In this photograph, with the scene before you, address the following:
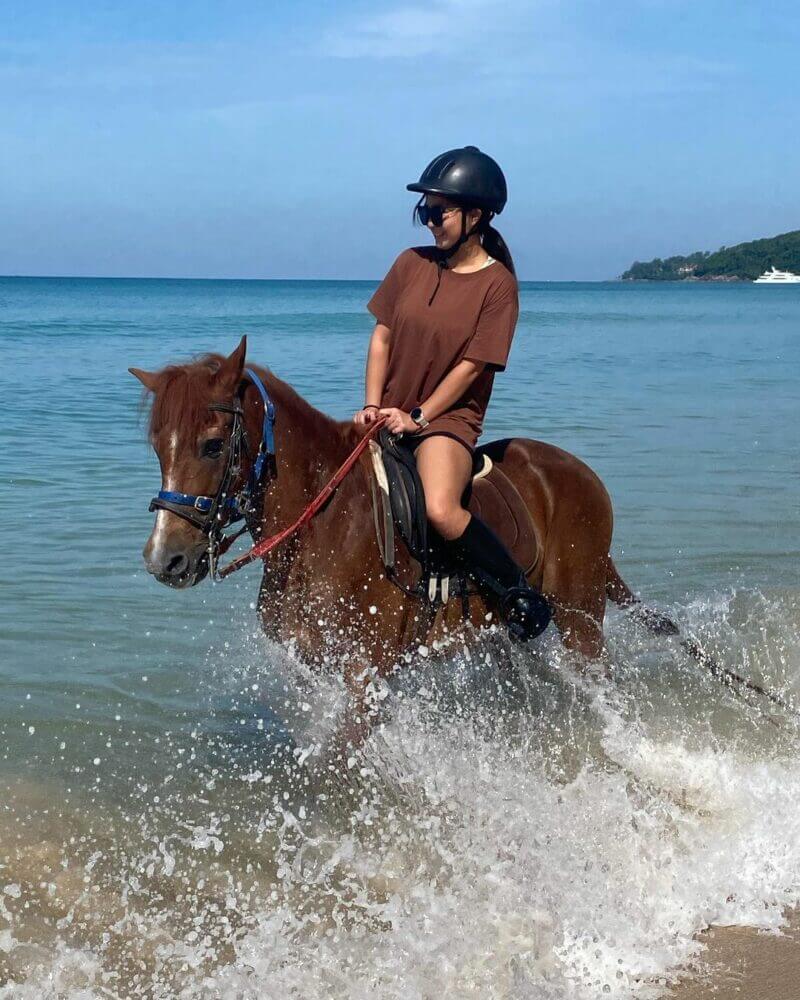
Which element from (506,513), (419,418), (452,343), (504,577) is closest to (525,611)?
(504,577)

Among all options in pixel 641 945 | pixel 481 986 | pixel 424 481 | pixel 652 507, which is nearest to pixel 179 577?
pixel 424 481

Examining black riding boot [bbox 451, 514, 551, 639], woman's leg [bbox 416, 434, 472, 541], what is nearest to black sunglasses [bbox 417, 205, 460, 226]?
woman's leg [bbox 416, 434, 472, 541]

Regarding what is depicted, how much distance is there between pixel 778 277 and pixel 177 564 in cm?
17667

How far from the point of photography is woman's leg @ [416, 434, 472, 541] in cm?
498

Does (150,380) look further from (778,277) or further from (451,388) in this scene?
(778,277)

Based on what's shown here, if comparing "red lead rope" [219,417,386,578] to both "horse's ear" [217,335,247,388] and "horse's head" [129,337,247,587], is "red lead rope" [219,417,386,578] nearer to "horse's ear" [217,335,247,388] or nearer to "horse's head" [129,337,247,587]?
"horse's head" [129,337,247,587]

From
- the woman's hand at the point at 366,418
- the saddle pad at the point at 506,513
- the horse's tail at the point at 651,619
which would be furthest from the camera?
the horse's tail at the point at 651,619

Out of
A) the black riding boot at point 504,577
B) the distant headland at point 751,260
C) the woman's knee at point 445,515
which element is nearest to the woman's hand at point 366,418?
the woman's knee at point 445,515

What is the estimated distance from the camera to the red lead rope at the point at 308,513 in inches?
183

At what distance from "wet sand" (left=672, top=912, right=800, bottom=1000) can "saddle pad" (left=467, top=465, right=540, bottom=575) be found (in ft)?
6.51

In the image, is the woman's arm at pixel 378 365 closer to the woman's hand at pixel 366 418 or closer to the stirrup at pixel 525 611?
the woman's hand at pixel 366 418

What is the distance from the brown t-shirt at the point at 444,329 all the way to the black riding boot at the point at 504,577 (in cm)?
45

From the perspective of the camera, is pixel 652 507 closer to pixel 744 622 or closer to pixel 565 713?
pixel 744 622

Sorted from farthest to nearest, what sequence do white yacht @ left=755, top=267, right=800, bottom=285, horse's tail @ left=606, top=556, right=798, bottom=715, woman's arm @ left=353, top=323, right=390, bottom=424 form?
white yacht @ left=755, top=267, right=800, bottom=285
horse's tail @ left=606, top=556, right=798, bottom=715
woman's arm @ left=353, top=323, right=390, bottom=424
